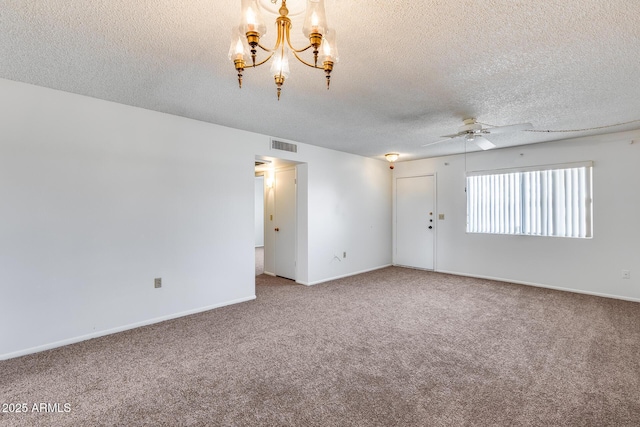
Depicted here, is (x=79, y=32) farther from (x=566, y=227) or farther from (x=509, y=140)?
(x=566, y=227)

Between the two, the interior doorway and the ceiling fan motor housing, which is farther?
the interior doorway

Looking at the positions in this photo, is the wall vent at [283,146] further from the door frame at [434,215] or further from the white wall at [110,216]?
the door frame at [434,215]

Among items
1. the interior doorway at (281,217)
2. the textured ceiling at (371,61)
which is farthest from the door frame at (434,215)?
the interior doorway at (281,217)

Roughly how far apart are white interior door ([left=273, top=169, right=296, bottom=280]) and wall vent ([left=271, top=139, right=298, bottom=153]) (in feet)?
1.94

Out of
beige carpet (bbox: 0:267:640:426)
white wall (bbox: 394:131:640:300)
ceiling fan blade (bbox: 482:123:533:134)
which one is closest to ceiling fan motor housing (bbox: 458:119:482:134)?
ceiling fan blade (bbox: 482:123:533:134)

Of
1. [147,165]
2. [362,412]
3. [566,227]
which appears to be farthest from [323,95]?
[566,227]

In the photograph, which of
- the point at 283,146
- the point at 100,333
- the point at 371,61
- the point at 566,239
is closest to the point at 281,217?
the point at 283,146

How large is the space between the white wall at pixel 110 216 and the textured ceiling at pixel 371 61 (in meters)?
0.33

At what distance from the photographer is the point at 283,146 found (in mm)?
4672

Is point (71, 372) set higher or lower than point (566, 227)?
lower

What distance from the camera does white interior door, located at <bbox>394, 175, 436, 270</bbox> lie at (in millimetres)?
6379

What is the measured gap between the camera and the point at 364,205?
6266mm

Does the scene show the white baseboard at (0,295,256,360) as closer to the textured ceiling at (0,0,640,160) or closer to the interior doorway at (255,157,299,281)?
the interior doorway at (255,157,299,281)

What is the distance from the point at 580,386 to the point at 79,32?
430cm
